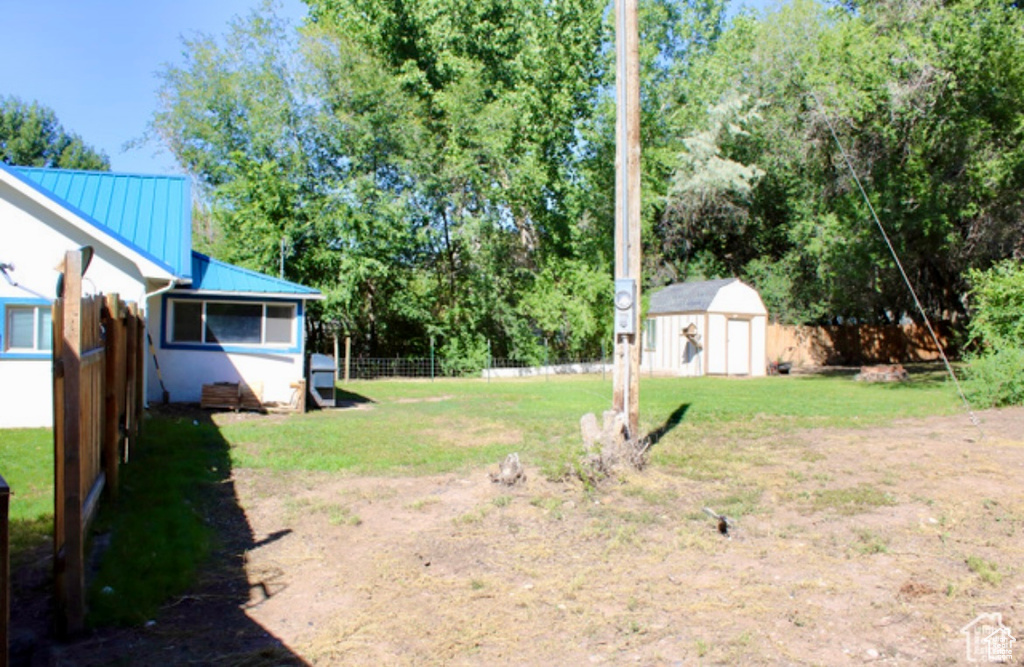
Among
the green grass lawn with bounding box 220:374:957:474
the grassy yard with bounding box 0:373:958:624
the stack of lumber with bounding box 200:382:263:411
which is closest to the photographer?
the grassy yard with bounding box 0:373:958:624

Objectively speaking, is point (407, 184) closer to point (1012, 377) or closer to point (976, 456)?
point (1012, 377)

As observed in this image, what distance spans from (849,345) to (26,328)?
29.5 m

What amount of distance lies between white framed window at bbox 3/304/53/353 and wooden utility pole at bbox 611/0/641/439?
9056 millimetres

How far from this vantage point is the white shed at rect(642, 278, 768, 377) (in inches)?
1000

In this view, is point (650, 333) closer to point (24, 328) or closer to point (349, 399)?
point (349, 399)

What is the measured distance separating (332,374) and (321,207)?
8.03 meters

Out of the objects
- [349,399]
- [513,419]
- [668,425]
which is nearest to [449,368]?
[349,399]

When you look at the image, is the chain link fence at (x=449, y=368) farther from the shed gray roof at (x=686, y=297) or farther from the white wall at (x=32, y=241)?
the white wall at (x=32, y=241)

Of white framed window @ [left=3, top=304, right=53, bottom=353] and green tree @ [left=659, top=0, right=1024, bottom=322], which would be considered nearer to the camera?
white framed window @ [left=3, top=304, right=53, bottom=353]

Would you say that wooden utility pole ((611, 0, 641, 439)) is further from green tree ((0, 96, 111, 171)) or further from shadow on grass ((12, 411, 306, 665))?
green tree ((0, 96, 111, 171))

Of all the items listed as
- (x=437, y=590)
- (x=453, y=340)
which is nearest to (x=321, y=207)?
(x=453, y=340)

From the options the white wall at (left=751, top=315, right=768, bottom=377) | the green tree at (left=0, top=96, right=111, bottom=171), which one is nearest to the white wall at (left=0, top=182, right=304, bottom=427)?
the white wall at (left=751, top=315, right=768, bottom=377)

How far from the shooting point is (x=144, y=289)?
1288 cm

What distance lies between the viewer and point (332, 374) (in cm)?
1555
